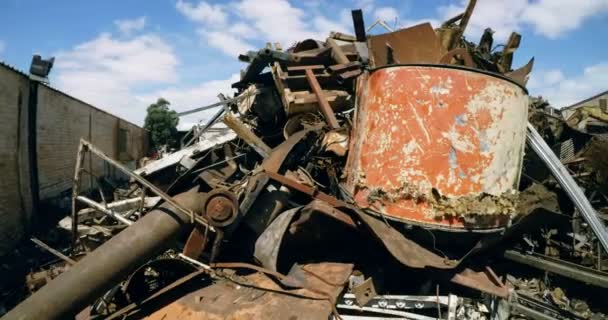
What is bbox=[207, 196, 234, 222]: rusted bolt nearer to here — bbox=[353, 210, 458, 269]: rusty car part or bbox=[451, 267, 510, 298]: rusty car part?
bbox=[353, 210, 458, 269]: rusty car part

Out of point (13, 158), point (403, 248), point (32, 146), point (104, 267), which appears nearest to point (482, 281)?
point (403, 248)

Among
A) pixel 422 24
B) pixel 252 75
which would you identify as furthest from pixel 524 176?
pixel 252 75

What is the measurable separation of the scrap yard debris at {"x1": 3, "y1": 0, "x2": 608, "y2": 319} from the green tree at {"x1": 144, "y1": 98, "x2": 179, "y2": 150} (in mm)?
18699

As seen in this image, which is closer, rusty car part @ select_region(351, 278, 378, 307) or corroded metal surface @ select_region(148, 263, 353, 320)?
corroded metal surface @ select_region(148, 263, 353, 320)

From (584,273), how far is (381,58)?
3.31 m

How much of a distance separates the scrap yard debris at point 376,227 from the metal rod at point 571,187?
18 millimetres

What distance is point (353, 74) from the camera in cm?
499

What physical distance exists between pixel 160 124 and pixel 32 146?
1515cm

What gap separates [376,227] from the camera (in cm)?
360

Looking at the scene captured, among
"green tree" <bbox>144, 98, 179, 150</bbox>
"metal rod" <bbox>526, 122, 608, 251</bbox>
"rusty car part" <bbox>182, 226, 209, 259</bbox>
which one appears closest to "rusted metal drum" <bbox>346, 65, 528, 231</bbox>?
"metal rod" <bbox>526, 122, 608, 251</bbox>

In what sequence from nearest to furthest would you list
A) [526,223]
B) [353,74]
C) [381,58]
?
[526,223]
[381,58]
[353,74]

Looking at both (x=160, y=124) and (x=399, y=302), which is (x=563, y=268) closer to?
(x=399, y=302)

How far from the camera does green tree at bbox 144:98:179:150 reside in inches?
883

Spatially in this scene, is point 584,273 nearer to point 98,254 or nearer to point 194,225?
point 194,225
